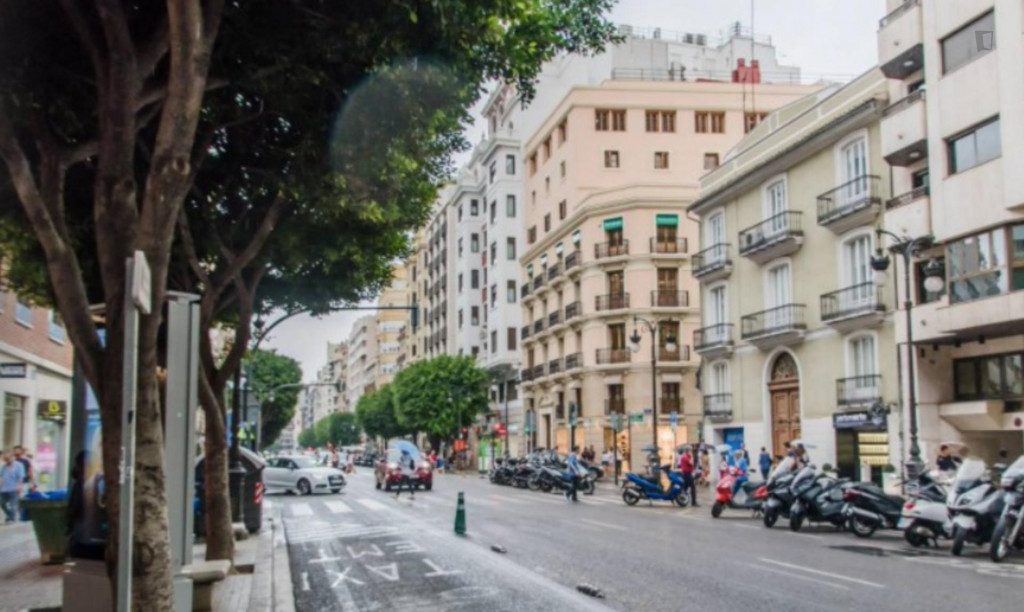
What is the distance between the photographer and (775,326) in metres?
36.5

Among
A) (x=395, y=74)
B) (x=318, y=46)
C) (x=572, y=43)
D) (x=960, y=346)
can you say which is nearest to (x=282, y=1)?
(x=318, y=46)

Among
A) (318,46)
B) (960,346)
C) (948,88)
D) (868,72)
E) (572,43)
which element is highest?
(868,72)

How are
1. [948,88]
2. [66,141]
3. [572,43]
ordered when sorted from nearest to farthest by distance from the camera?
[66,141], [572,43], [948,88]

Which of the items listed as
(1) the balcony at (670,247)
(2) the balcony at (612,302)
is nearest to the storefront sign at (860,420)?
(2) the balcony at (612,302)

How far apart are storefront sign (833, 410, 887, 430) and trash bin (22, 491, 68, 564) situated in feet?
74.0

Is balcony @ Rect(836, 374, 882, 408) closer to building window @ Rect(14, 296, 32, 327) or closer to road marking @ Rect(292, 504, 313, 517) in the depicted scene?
road marking @ Rect(292, 504, 313, 517)

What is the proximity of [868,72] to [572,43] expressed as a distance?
23.5 m

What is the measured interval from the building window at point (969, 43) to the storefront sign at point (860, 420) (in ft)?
32.8

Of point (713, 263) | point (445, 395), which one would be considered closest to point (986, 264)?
point (713, 263)

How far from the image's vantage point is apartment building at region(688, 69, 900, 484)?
31.2 metres

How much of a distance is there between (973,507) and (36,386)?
73.1 ft

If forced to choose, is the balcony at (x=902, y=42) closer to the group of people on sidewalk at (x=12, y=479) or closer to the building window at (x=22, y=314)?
the building window at (x=22, y=314)

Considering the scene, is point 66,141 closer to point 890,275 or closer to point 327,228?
point 327,228

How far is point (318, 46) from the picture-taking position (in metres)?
9.24
